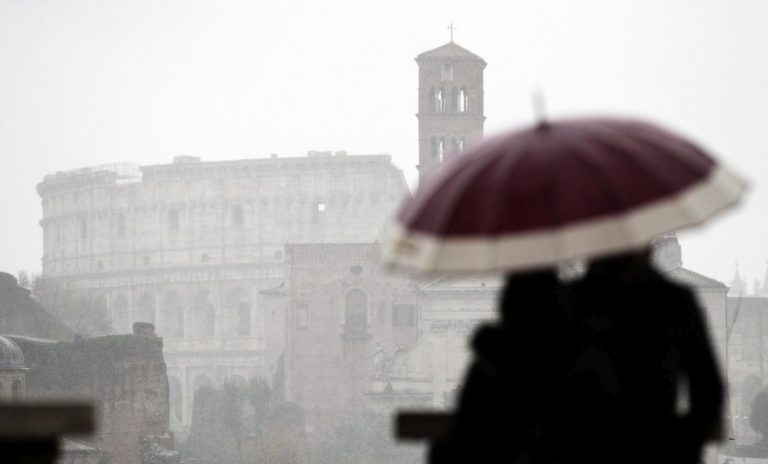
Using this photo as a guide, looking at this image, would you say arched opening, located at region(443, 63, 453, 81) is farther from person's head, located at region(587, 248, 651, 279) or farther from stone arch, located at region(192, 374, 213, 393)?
person's head, located at region(587, 248, 651, 279)

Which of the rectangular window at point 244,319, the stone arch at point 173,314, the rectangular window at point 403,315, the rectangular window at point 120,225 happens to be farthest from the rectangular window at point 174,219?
the rectangular window at point 403,315

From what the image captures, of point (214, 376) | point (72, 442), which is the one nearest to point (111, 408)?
point (72, 442)

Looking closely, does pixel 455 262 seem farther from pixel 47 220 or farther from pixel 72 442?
Result: pixel 47 220

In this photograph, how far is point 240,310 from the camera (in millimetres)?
93438

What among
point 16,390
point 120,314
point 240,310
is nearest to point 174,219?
point 120,314

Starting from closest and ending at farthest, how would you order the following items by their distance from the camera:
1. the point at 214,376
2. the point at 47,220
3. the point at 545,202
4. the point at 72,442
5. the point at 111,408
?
the point at 545,202 → the point at 72,442 → the point at 111,408 → the point at 214,376 → the point at 47,220

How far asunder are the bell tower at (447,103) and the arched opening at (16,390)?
80.3 ft

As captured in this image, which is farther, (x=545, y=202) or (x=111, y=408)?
(x=111, y=408)

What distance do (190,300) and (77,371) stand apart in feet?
136

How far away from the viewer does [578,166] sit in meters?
4.93

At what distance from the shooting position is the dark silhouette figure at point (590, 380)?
4.86m

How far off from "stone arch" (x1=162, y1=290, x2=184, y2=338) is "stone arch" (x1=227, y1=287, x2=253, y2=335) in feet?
8.68

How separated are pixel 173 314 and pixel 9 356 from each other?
48559 millimetres

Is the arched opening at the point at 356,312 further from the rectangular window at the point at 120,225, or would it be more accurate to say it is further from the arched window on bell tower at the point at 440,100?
the rectangular window at the point at 120,225
